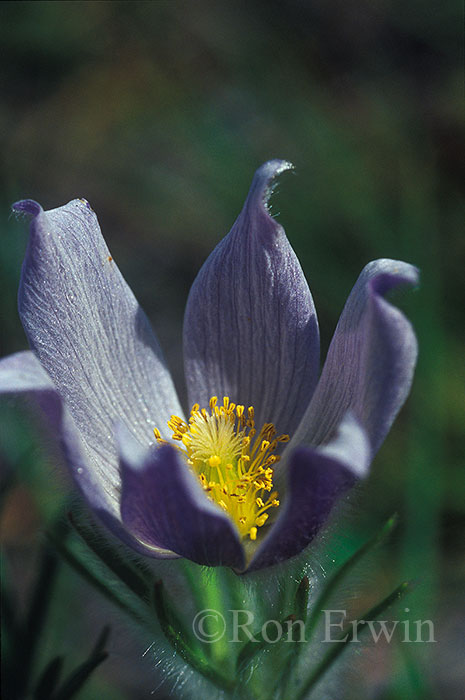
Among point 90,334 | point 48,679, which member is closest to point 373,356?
point 90,334

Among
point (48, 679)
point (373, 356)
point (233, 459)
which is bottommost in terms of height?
point (48, 679)

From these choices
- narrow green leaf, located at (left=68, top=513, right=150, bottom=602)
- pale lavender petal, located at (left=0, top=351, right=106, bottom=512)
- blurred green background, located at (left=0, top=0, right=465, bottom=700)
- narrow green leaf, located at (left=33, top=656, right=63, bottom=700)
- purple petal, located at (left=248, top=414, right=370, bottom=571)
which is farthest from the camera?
blurred green background, located at (left=0, top=0, right=465, bottom=700)

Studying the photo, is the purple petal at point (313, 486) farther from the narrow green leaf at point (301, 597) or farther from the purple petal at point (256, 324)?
the purple petal at point (256, 324)

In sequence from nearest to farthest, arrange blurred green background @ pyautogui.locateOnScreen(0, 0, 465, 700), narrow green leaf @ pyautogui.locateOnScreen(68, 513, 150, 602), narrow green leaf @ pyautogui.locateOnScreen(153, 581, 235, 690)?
narrow green leaf @ pyautogui.locateOnScreen(153, 581, 235, 690), narrow green leaf @ pyautogui.locateOnScreen(68, 513, 150, 602), blurred green background @ pyautogui.locateOnScreen(0, 0, 465, 700)

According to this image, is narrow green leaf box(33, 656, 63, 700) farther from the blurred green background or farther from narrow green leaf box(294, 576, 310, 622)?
narrow green leaf box(294, 576, 310, 622)

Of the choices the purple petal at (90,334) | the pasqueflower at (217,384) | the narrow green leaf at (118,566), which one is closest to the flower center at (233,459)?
the pasqueflower at (217,384)

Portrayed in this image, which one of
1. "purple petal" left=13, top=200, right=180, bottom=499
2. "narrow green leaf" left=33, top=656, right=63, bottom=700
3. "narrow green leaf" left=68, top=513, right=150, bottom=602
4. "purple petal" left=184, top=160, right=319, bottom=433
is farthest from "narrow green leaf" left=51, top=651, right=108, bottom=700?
"purple petal" left=184, top=160, right=319, bottom=433

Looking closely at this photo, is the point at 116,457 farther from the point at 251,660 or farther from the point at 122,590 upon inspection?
the point at 251,660

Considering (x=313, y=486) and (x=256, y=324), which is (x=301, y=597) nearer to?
(x=313, y=486)
